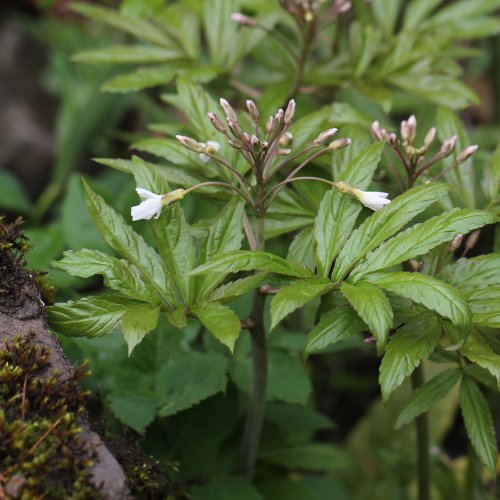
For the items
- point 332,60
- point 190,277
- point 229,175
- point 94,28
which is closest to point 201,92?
point 229,175

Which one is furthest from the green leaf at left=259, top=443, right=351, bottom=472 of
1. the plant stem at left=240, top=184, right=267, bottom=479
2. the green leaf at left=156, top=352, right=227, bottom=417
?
the green leaf at left=156, top=352, right=227, bottom=417

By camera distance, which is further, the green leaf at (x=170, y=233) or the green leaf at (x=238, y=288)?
the green leaf at (x=170, y=233)

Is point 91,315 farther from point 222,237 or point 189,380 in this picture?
point 189,380

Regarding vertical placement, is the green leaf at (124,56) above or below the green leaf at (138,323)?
above

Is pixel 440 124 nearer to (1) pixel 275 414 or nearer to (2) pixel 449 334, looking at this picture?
(2) pixel 449 334

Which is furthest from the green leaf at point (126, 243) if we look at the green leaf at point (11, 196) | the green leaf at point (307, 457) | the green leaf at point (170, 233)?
the green leaf at point (11, 196)

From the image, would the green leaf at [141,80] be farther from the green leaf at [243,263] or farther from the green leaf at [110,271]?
the green leaf at [243,263]
